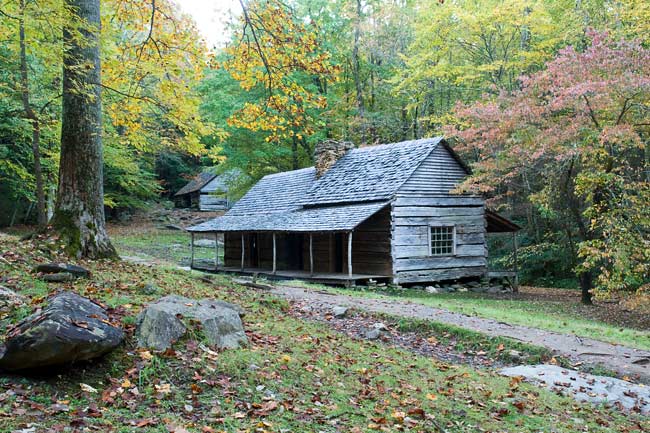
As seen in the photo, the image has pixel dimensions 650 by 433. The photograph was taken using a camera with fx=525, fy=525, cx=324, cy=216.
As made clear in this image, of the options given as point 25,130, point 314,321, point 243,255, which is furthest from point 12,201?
point 314,321

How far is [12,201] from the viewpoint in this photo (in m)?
32.1

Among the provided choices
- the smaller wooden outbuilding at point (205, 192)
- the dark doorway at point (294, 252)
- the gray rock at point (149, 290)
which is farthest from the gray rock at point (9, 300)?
the smaller wooden outbuilding at point (205, 192)

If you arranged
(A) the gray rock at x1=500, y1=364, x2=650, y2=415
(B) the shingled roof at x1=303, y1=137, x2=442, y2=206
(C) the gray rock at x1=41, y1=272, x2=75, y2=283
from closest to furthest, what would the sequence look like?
(A) the gray rock at x1=500, y1=364, x2=650, y2=415, (C) the gray rock at x1=41, y1=272, x2=75, y2=283, (B) the shingled roof at x1=303, y1=137, x2=442, y2=206

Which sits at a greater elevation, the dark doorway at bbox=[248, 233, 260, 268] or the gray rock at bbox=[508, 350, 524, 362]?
the dark doorway at bbox=[248, 233, 260, 268]

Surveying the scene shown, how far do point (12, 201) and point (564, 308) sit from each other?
31.1m

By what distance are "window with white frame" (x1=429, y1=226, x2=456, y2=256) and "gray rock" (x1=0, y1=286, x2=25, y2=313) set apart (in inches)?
642

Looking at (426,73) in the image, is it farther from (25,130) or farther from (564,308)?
(25,130)

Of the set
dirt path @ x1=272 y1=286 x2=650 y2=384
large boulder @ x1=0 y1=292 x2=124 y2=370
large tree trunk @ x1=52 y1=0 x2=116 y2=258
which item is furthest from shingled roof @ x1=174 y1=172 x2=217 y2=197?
large boulder @ x1=0 y1=292 x2=124 y2=370

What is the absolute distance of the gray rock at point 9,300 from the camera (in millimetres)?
5957

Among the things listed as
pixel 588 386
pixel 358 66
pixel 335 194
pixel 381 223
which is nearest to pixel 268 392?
pixel 588 386

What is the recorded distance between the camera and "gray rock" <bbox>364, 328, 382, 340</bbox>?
1016 centimetres

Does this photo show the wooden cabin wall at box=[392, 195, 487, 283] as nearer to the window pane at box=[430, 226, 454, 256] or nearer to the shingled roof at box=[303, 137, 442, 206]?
the window pane at box=[430, 226, 454, 256]

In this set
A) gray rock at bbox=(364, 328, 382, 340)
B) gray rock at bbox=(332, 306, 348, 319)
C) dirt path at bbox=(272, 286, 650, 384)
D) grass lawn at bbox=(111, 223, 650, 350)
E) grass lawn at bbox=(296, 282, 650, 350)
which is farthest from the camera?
gray rock at bbox=(332, 306, 348, 319)

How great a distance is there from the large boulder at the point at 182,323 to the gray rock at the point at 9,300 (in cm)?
142
